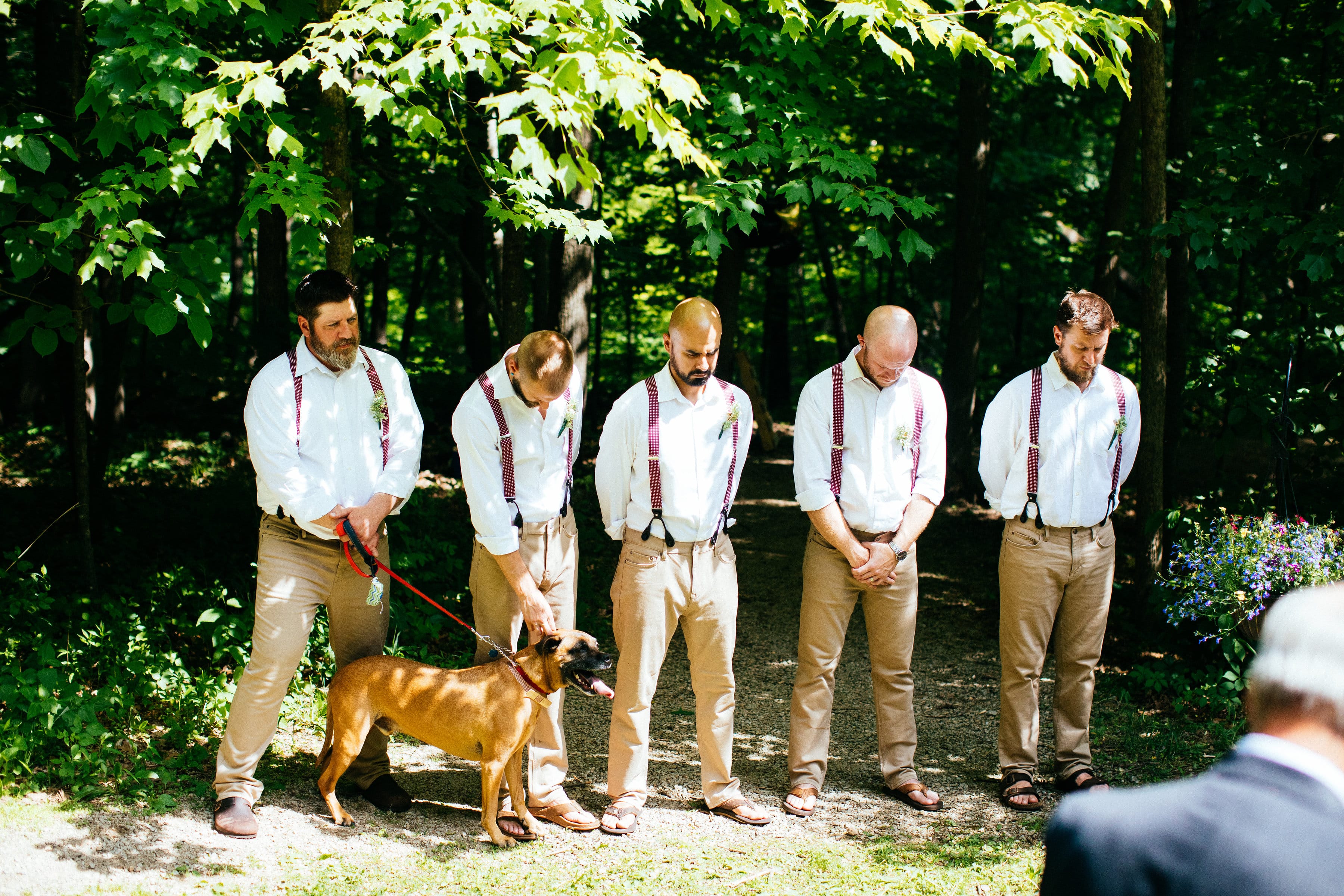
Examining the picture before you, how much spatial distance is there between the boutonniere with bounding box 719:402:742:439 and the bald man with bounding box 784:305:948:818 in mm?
298

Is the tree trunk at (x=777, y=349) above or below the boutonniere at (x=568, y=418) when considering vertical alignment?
above

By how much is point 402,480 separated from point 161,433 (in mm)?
8119

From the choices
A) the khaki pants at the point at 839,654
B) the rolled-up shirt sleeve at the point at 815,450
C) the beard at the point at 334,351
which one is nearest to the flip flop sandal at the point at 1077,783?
the khaki pants at the point at 839,654

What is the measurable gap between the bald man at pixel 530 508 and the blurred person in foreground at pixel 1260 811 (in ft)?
9.19

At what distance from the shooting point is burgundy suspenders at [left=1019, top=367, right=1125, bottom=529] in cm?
440

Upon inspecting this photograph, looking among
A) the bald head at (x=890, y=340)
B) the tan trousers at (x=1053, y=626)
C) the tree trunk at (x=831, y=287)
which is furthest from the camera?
the tree trunk at (x=831, y=287)

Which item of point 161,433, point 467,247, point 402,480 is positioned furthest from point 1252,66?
point 161,433

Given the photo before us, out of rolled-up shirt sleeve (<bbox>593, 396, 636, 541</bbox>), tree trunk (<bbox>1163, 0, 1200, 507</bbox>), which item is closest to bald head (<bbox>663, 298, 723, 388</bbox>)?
rolled-up shirt sleeve (<bbox>593, 396, 636, 541</bbox>)

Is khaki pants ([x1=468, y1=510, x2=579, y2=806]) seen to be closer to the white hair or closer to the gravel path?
the gravel path

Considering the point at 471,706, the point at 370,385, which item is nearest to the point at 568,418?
the point at 370,385

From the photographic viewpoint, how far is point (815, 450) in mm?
4305

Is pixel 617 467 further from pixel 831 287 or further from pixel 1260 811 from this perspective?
pixel 831 287

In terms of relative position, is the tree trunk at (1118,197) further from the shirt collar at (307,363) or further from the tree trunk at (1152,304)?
the shirt collar at (307,363)

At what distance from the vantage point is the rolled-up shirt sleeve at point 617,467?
408 cm
